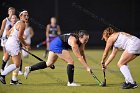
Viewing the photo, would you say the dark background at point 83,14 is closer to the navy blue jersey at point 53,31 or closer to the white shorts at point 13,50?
the navy blue jersey at point 53,31

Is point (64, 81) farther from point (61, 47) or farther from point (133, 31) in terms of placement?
point (133, 31)

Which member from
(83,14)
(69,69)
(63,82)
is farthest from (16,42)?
(83,14)

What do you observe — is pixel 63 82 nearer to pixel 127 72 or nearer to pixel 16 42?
pixel 16 42

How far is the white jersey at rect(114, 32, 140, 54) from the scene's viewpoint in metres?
10.9

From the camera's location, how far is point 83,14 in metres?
27.7

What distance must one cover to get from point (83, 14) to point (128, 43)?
16.8m

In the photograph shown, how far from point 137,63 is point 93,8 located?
10398 mm

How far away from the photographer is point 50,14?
2727 centimetres

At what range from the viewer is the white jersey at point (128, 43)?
10.9 metres

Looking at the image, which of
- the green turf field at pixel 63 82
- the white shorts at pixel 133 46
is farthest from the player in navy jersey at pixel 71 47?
the white shorts at pixel 133 46

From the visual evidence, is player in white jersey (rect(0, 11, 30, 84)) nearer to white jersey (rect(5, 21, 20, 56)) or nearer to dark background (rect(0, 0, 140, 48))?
white jersey (rect(5, 21, 20, 56))

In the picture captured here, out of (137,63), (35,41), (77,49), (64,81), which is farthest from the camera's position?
(35,41)

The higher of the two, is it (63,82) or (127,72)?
(127,72)

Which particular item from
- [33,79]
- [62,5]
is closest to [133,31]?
[62,5]
